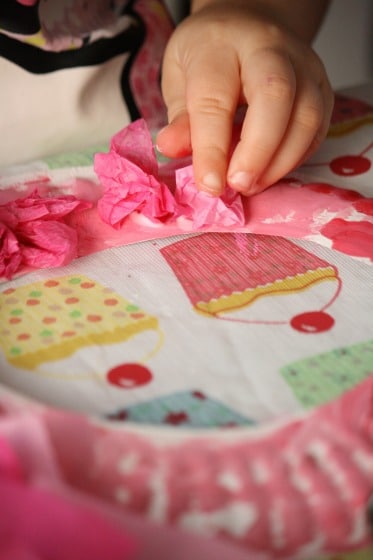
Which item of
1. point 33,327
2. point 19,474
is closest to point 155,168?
point 33,327

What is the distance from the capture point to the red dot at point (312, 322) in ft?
1.40

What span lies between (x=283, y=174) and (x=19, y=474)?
309mm

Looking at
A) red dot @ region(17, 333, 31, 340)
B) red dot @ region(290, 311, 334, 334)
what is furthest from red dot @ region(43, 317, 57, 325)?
red dot @ region(290, 311, 334, 334)

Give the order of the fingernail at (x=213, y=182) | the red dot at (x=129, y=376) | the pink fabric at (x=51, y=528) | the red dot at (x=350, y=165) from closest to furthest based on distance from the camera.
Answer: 1. the pink fabric at (x=51, y=528)
2. the red dot at (x=129, y=376)
3. the fingernail at (x=213, y=182)
4. the red dot at (x=350, y=165)

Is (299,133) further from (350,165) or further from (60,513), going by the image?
(60,513)

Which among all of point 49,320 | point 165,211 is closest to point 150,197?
point 165,211

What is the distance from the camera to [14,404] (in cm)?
35

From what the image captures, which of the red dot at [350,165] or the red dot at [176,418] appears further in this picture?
the red dot at [350,165]

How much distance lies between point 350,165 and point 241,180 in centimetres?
15

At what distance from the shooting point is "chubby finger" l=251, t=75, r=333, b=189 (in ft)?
1.76

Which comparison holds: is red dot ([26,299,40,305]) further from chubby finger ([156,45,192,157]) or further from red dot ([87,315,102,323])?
chubby finger ([156,45,192,157])

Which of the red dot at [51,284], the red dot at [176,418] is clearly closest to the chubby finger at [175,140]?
the red dot at [51,284]

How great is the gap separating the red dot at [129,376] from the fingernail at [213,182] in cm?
15

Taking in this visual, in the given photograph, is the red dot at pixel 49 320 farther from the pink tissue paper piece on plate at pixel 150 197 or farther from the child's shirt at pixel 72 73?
the child's shirt at pixel 72 73
